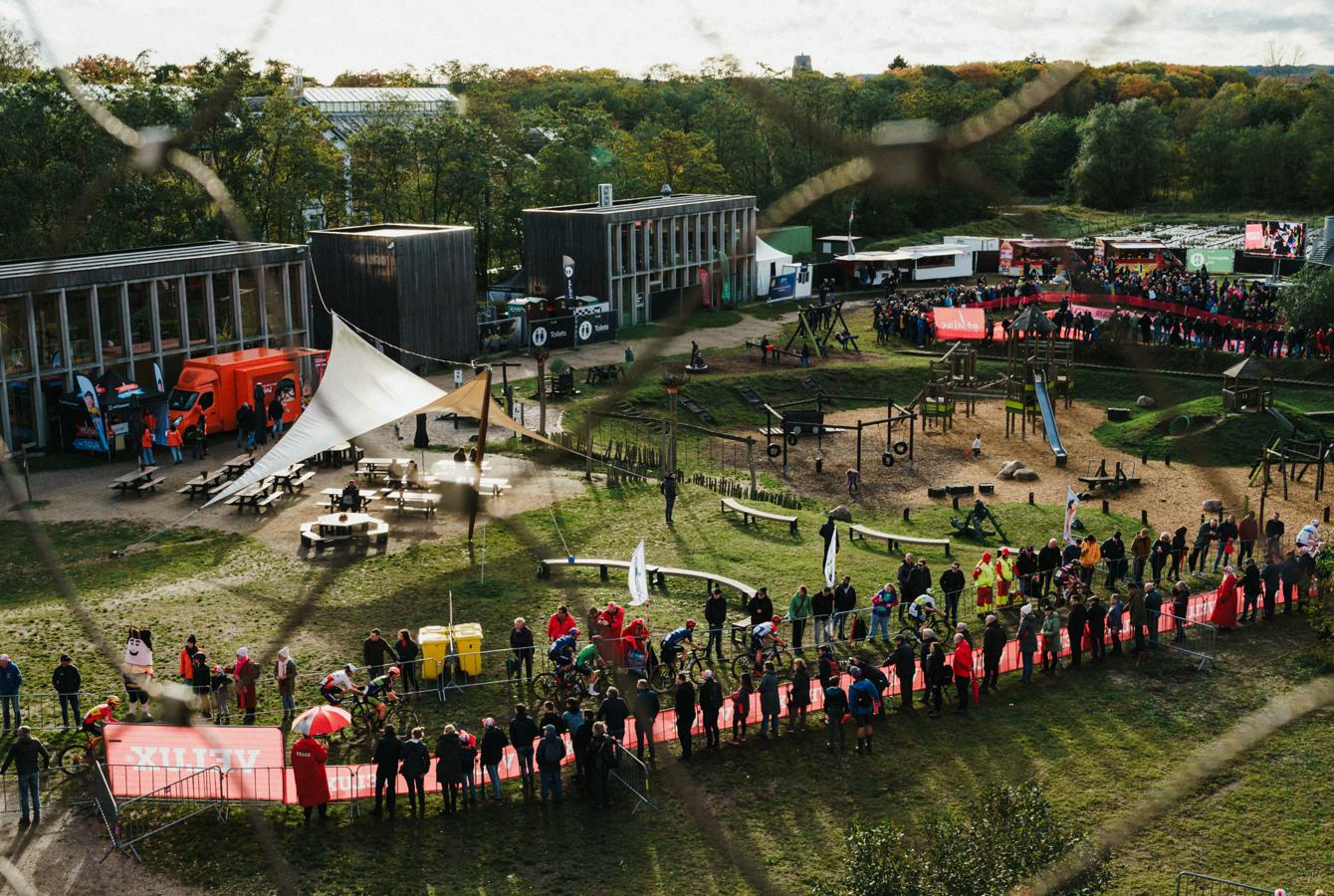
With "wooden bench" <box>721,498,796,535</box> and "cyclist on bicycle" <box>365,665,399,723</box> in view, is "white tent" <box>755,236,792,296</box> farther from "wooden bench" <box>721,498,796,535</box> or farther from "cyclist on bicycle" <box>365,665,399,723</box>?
"cyclist on bicycle" <box>365,665,399,723</box>

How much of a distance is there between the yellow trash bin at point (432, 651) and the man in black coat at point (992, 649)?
23.8ft

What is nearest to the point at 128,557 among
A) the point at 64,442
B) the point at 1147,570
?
the point at 64,442


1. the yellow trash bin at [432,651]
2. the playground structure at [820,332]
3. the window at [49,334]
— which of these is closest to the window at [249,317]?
the window at [49,334]

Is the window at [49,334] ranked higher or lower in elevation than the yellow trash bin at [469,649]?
higher

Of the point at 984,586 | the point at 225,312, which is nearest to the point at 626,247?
the point at 225,312

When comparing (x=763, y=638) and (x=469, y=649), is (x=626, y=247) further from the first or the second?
(x=469, y=649)

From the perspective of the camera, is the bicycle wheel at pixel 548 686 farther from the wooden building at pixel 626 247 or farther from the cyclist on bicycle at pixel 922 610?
the wooden building at pixel 626 247

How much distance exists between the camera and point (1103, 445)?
1353 inches

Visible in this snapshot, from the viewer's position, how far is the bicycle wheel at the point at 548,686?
1648cm

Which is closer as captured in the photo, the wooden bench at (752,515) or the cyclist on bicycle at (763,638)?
the cyclist on bicycle at (763,638)

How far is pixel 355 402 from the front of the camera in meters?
22.1

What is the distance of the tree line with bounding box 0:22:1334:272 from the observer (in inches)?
90.6

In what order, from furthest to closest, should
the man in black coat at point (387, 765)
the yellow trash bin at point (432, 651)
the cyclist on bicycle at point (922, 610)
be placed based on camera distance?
the cyclist on bicycle at point (922, 610) → the yellow trash bin at point (432, 651) → the man in black coat at point (387, 765)

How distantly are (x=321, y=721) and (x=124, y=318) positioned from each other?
19.6 metres
